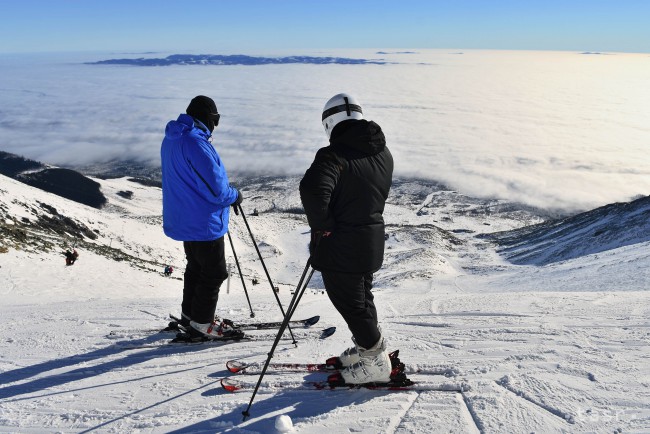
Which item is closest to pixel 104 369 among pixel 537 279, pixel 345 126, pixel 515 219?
pixel 345 126

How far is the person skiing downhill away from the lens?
155 inches

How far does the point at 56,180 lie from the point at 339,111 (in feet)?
457

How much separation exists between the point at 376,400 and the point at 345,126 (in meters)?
2.74

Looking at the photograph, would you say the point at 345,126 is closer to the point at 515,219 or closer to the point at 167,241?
the point at 167,241

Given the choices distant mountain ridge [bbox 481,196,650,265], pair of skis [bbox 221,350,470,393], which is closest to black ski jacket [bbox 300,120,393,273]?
pair of skis [bbox 221,350,470,393]

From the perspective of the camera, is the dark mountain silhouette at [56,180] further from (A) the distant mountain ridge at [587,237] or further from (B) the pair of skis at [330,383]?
(B) the pair of skis at [330,383]

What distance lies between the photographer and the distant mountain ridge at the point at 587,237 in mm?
48344

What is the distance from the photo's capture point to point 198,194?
5656 mm

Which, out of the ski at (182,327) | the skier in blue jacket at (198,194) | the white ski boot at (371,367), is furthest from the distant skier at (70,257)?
the white ski boot at (371,367)

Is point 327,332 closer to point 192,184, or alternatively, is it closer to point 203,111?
point 192,184

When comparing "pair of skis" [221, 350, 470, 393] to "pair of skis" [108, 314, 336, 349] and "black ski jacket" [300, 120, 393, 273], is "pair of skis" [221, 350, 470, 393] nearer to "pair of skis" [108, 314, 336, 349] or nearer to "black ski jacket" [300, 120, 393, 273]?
"pair of skis" [108, 314, 336, 349]

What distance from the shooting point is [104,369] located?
18.5ft

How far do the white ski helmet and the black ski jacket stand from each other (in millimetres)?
98

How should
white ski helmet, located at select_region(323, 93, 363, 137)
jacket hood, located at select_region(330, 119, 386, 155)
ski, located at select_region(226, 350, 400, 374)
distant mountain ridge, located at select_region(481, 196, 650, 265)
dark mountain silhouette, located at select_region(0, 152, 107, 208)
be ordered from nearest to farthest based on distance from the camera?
jacket hood, located at select_region(330, 119, 386, 155) → white ski helmet, located at select_region(323, 93, 363, 137) → ski, located at select_region(226, 350, 400, 374) → distant mountain ridge, located at select_region(481, 196, 650, 265) → dark mountain silhouette, located at select_region(0, 152, 107, 208)
